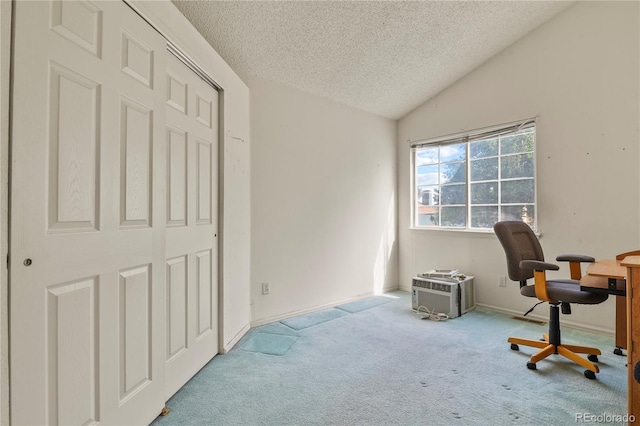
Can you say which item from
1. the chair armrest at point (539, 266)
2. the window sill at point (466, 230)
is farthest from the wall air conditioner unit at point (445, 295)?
the chair armrest at point (539, 266)

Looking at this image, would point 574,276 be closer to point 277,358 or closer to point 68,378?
point 277,358

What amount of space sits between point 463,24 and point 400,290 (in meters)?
3.24

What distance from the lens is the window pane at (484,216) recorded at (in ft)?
11.5

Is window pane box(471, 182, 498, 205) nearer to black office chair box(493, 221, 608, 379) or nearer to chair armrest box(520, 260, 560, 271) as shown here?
black office chair box(493, 221, 608, 379)

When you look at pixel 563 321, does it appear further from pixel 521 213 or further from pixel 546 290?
pixel 546 290

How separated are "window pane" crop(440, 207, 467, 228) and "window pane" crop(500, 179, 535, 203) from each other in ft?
1.54

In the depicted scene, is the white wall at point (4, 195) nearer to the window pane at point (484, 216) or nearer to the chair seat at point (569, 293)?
the chair seat at point (569, 293)

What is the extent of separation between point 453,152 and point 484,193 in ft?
2.15

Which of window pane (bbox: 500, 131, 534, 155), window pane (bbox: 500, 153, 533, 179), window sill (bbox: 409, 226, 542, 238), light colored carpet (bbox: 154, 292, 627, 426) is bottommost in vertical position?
light colored carpet (bbox: 154, 292, 627, 426)

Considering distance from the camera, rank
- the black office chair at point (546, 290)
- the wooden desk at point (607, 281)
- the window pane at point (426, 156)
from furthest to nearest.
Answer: the window pane at point (426, 156), the black office chair at point (546, 290), the wooden desk at point (607, 281)

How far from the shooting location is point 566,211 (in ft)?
9.68

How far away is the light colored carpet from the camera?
5.35 ft

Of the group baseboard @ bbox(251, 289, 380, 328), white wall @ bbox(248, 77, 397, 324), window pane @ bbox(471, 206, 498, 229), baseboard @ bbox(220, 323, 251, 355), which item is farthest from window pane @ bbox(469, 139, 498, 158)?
baseboard @ bbox(220, 323, 251, 355)

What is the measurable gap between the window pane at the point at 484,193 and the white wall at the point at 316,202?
1.07 m
